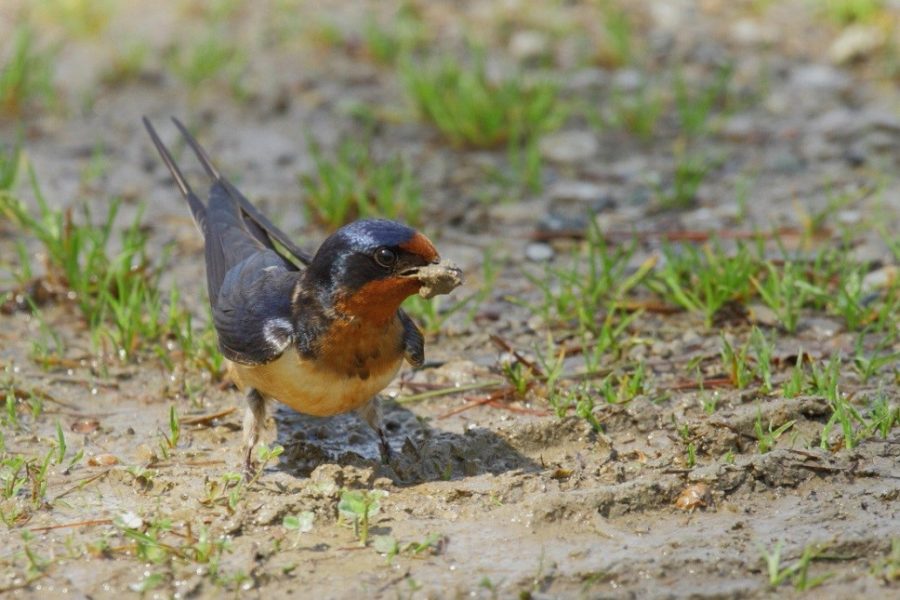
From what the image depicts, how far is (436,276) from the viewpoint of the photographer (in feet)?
12.8

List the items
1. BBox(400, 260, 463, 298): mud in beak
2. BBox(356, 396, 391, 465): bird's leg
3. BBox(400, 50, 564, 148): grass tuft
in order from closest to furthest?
BBox(400, 260, 463, 298): mud in beak → BBox(356, 396, 391, 465): bird's leg → BBox(400, 50, 564, 148): grass tuft

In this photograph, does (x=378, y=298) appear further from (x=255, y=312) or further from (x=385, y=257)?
(x=255, y=312)

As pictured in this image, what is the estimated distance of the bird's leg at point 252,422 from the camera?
4276 millimetres

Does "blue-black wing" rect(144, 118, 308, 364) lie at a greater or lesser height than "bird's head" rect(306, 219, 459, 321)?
lesser

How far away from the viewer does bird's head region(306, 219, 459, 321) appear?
12.9 feet

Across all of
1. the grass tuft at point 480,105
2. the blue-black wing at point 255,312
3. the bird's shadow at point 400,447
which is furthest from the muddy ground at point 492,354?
the blue-black wing at point 255,312

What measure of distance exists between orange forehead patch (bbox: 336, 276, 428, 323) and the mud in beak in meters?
0.02

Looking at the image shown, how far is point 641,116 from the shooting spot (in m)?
6.92

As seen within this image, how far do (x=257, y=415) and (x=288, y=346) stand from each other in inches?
14.2

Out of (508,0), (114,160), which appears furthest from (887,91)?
(114,160)

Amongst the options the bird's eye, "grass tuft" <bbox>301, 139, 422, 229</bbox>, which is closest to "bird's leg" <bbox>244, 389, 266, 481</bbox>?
the bird's eye

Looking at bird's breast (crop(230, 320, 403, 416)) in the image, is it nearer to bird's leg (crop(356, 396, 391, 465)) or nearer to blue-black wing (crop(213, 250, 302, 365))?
blue-black wing (crop(213, 250, 302, 365))

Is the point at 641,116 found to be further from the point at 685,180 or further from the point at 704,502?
the point at 704,502

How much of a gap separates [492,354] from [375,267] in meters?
1.26
